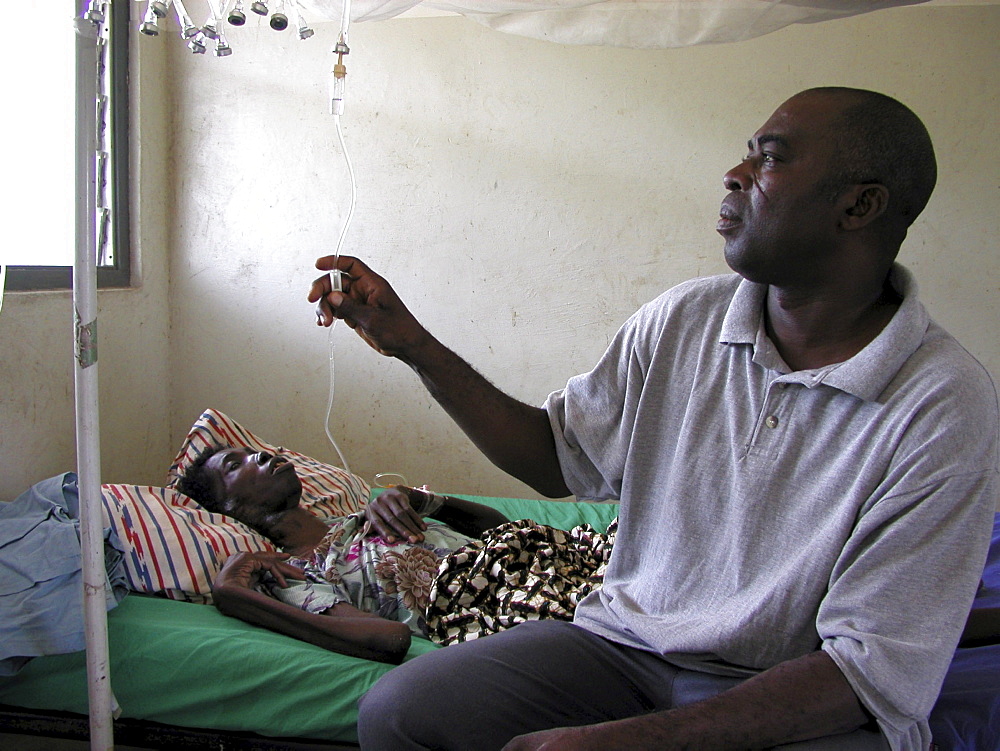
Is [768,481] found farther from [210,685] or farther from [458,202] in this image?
[458,202]

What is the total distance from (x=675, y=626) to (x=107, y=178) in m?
2.80

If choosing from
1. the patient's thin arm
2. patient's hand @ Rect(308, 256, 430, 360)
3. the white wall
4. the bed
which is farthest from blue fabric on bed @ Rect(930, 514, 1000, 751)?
the white wall

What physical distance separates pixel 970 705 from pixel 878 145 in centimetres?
103

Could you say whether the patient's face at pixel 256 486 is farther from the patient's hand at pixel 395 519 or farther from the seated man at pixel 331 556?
the patient's hand at pixel 395 519

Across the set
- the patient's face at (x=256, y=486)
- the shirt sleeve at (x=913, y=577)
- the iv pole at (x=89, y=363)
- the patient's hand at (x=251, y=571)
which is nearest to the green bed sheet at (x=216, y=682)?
the patient's hand at (x=251, y=571)

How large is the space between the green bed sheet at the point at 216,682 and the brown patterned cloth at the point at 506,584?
0.23m

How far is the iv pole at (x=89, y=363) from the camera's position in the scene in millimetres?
1410

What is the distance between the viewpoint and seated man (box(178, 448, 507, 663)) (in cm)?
189

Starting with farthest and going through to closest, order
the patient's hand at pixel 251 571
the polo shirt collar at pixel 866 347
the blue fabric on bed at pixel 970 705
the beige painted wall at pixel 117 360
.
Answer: the beige painted wall at pixel 117 360
the patient's hand at pixel 251 571
the blue fabric on bed at pixel 970 705
the polo shirt collar at pixel 866 347

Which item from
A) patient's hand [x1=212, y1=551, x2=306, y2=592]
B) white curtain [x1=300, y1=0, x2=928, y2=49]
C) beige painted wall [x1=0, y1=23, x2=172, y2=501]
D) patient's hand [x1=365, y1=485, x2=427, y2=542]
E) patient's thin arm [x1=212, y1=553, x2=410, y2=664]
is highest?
white curtain [x1=300, y1=0, x2=928, y2=49]

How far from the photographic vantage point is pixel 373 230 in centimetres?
354

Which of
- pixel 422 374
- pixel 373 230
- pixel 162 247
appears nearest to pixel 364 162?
pixel 373 230

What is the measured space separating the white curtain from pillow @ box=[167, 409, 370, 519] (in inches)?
52.2

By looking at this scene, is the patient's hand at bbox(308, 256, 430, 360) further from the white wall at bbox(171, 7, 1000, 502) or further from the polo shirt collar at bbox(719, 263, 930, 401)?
the white wall at bbox(171, 7, 1000, 502)
